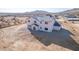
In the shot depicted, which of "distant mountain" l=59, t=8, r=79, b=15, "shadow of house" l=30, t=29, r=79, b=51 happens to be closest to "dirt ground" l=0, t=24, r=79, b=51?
"shadow of house" l=30, t=29, r=79, b=51

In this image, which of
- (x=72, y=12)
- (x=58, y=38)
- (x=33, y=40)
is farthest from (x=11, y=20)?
(x=72, y=12)

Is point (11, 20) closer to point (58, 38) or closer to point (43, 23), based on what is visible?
point (43, 23)

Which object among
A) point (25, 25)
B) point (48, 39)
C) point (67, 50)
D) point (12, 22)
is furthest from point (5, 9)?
point (67, 50)

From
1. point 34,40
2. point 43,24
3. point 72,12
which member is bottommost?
point 34,40

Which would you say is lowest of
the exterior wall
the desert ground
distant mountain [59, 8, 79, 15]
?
the desert ground

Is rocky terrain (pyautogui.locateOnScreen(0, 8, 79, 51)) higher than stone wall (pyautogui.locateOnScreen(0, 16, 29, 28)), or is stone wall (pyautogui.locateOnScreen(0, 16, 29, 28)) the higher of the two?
stone wall (pyautogui.locateOnScreen(0, 16, 29, 28))

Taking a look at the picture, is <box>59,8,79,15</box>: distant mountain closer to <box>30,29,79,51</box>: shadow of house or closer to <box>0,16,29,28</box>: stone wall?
<box>30,29,79,51</box>: shadow of house

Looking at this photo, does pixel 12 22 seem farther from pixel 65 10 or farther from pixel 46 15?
pixel 65 10

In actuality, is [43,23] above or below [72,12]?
below
